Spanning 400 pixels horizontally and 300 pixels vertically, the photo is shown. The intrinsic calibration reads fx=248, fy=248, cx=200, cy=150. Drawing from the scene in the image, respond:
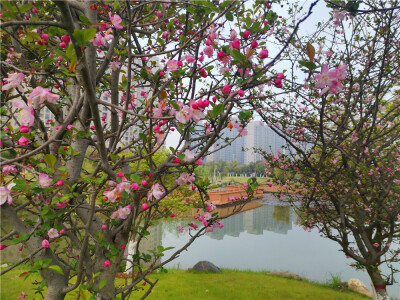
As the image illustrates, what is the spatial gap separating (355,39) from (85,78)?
439 centimetres

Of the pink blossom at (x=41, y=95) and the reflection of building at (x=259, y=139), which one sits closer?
the pink blossom at (x=41, y=95)

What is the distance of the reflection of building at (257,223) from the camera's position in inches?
555

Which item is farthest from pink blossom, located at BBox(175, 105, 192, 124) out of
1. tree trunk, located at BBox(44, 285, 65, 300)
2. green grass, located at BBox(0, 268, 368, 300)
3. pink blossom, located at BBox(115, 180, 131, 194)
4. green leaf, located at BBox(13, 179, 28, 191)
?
green grass, located at BBox(0, 268, 368, 300)

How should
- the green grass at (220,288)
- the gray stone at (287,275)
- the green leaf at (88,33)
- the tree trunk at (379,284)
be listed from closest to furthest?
1. the green leaf at (88,33)
2. the tree trunk at (379,284)
3. the green grass at (220,288)
4. the gray stone at (287,275)

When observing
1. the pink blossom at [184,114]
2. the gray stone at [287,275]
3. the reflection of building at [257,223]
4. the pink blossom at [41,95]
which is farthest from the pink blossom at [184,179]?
the reflection of building at [257,223]

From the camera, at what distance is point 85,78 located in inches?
38.8

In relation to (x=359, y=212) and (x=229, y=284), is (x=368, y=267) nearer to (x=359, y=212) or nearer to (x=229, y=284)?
(x=359, y=212)

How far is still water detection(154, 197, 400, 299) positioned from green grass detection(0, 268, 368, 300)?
4.18 feet

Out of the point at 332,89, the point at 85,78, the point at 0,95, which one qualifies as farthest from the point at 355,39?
the point at 0,95

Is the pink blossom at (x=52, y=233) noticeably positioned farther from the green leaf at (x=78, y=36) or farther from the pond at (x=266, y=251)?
the pond at (x=266, y=251)

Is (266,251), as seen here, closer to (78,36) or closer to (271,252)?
(271,252)

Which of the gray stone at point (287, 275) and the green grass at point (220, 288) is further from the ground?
the green grass at point (220, 288)

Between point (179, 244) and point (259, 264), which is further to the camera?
point (179, 244)

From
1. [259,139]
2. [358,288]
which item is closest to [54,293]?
[358,288]
